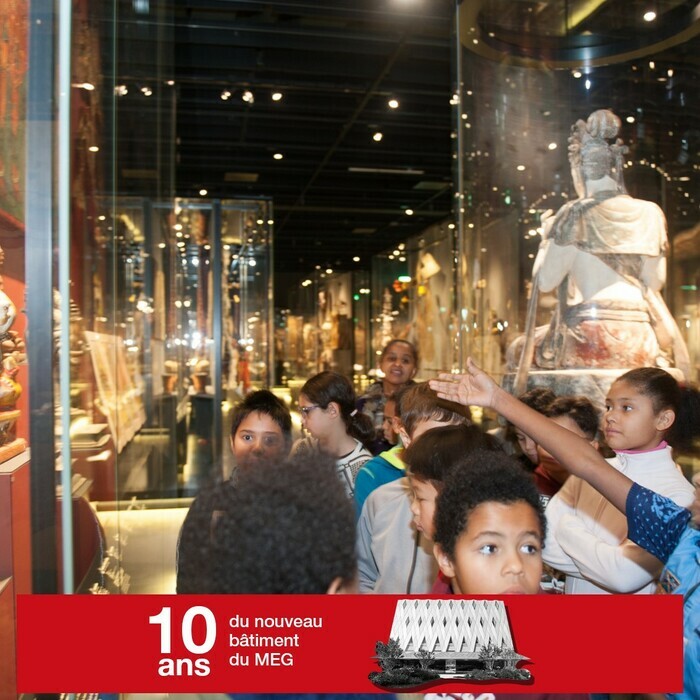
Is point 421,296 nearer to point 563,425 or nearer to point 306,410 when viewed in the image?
point 563,425

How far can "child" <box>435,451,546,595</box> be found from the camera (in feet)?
3.47

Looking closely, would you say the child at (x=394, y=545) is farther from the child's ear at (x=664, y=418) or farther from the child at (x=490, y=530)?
the child's ear at (x=664, y=418)

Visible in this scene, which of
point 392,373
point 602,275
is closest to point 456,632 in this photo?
point 392,373

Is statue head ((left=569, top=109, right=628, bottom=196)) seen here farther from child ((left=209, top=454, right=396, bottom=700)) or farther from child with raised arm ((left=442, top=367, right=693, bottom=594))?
child ((left=209, top=454, right=396, bottom=700))

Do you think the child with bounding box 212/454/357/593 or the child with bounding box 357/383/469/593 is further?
the child with bounding box 357/383/469/593

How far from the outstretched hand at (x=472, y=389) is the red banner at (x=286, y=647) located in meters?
0.49

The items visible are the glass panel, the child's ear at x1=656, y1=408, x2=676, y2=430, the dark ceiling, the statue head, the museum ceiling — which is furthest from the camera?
the dark ceiling

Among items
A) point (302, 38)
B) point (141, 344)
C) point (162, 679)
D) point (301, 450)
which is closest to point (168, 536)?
point (141, 344)

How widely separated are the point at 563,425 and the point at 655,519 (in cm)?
120

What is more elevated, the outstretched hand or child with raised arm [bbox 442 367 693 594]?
the outstretched hand

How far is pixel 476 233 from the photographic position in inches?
224

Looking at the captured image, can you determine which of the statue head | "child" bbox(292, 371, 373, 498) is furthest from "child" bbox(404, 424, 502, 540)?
the statue head

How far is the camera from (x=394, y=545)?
1.56 meters

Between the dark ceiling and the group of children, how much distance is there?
4420mm
